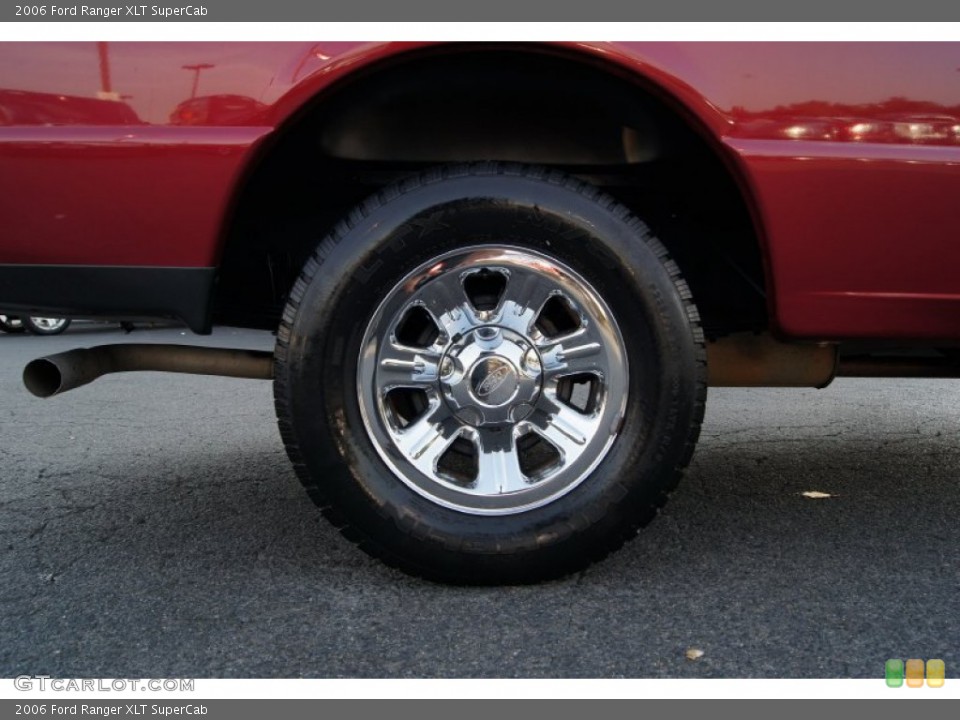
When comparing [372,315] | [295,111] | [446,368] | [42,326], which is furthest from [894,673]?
[42,326]

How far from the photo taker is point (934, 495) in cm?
260

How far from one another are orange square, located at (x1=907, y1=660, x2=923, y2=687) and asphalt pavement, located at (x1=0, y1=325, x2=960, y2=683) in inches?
2.0

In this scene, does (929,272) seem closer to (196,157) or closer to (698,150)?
(698,150)

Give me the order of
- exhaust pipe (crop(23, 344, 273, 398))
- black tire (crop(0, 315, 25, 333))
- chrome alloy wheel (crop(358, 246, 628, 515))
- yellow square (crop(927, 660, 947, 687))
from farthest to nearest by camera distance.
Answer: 1. black tire (crop(0, 315, 25, 333))
2. exhaust pipe (crop(23, 344, 273, 398))
3. chrome alloy wheel (crop(358, 246, 628, 515))
4. yellow square (crop(927, 660, 947, 687))

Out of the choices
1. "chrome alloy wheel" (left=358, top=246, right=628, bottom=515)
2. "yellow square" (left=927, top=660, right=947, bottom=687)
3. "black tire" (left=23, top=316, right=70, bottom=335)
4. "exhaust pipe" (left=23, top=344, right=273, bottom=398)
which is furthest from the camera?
"black tire" (left=23, top=316, right=70, bottom=335)

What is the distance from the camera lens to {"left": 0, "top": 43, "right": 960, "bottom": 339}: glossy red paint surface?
67.5 inches

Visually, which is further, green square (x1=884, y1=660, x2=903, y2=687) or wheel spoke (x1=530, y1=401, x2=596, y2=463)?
wheel spoke (x1=530, y1=401, x2=596, y2=463)

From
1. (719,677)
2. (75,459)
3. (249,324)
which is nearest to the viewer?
(719,677)

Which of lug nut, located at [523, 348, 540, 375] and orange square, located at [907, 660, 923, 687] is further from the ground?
lug nut, located at [523, 348, 540, 375]

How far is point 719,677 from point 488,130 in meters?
1.35

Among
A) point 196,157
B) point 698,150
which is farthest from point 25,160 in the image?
point 698,150

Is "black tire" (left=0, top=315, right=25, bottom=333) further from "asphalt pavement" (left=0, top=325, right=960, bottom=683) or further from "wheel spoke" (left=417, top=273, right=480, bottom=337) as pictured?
"wheel spoke" (left=417, top=273, right=480, bottom=337)

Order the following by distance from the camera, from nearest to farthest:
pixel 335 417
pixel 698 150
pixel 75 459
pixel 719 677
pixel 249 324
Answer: pixel 719 677, pixel 335 417, pixel 698 150, pixel 249 324, pixel 75 459
